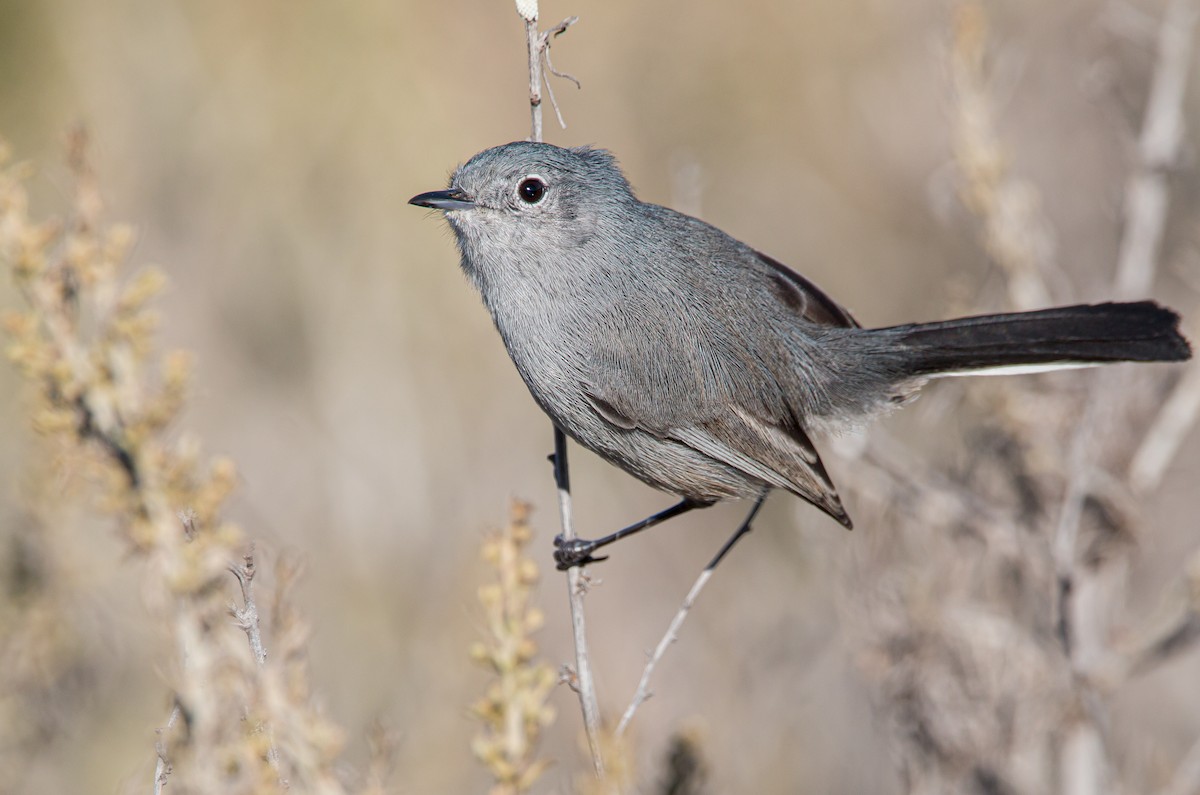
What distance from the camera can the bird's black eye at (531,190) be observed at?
119 inches

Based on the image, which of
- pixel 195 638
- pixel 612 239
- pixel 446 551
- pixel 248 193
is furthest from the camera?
pixel 248 193

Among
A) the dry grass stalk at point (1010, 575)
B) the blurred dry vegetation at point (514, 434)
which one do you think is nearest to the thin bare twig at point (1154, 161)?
the blurred dry vegetation at point (514, 434)

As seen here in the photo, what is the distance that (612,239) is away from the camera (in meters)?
3.09

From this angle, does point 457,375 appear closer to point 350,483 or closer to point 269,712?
point 350,483

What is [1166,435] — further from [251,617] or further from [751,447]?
[251,617]

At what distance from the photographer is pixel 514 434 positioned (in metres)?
5.23

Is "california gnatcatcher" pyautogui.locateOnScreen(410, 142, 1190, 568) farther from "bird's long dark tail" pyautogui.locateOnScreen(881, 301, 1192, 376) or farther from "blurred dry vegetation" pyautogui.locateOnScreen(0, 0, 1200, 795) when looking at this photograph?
"blurred dry vegetation" pyautogui.locateOnScreen(0, 0, 1200, 795)

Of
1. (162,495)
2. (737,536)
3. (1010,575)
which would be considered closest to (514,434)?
(1010,575)

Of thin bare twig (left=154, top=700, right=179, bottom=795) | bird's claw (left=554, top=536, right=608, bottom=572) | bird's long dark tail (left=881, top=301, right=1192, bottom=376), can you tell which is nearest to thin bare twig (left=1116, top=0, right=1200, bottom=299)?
bird's long dark tail (left=881, top=301, right=1192, bottom=376)

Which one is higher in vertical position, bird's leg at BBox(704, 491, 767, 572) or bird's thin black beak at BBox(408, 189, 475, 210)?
bird's thin black beak at BBox(408, 189, 475, 210)

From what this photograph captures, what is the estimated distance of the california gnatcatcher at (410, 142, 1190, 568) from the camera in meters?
2.98

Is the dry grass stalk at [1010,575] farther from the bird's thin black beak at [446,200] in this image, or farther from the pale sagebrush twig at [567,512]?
the bird's thin black beak at [446,200]

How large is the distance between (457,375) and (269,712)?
4.00 metres

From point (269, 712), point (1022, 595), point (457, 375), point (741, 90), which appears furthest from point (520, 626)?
point (741, 90)
